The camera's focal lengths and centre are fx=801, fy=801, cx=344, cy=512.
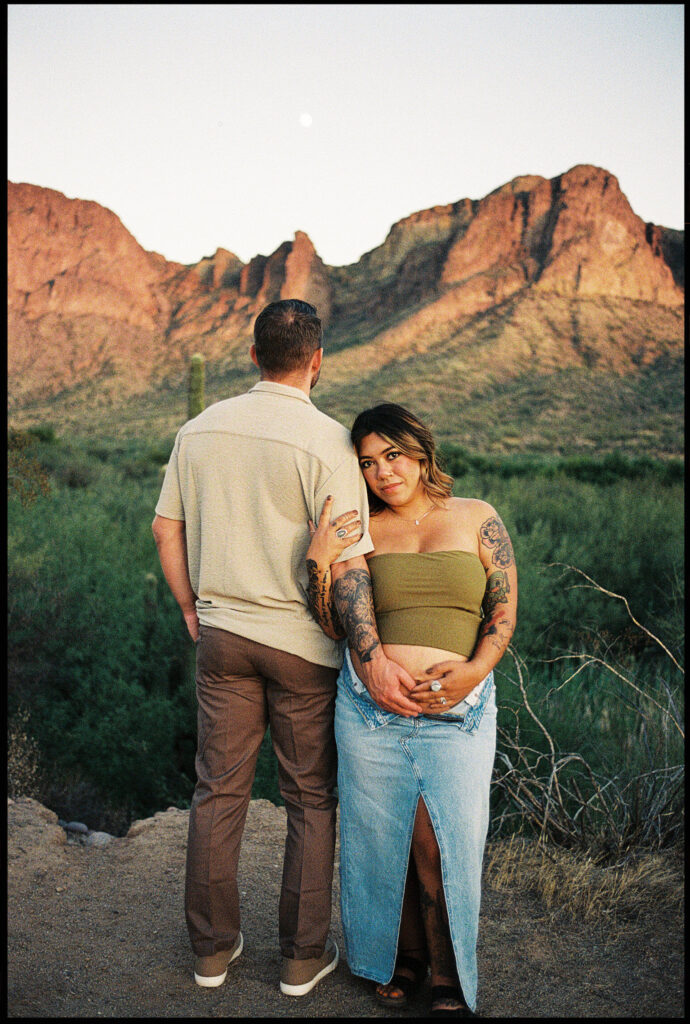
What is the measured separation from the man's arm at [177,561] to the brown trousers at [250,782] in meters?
0.24

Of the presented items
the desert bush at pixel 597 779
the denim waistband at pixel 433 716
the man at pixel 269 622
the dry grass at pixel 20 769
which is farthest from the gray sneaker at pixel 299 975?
the dry grass at pixel 20 769

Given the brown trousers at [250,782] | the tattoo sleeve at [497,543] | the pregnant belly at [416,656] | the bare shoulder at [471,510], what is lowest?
the brown trousers at [250,782]

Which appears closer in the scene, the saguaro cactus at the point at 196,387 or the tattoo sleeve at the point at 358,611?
the tattoo sleeve at the point at 358,611

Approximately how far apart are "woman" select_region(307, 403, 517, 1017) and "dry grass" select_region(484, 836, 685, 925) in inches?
43.7

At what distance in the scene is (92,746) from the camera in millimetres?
6426

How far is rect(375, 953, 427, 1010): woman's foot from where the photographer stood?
2914 mm

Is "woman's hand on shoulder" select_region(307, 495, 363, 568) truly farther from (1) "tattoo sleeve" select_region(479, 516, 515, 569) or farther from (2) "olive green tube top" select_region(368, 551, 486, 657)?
(1) "tattoo sleeve" select_region(479, 516, 515, 569)

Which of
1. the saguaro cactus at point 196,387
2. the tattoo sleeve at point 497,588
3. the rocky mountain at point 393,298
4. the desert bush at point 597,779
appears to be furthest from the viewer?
the rocky mountain at point 393,298

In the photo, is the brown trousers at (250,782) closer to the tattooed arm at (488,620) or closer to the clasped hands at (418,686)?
the clasped hands at (418,686)


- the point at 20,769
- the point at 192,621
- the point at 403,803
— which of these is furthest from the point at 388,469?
the point at 20,769

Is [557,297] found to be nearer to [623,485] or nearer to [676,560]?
[623,485]

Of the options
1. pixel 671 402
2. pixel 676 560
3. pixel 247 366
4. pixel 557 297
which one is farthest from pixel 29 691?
pixel 557 297

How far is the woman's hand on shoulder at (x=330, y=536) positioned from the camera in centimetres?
279

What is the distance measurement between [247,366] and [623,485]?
52844 millimetres
